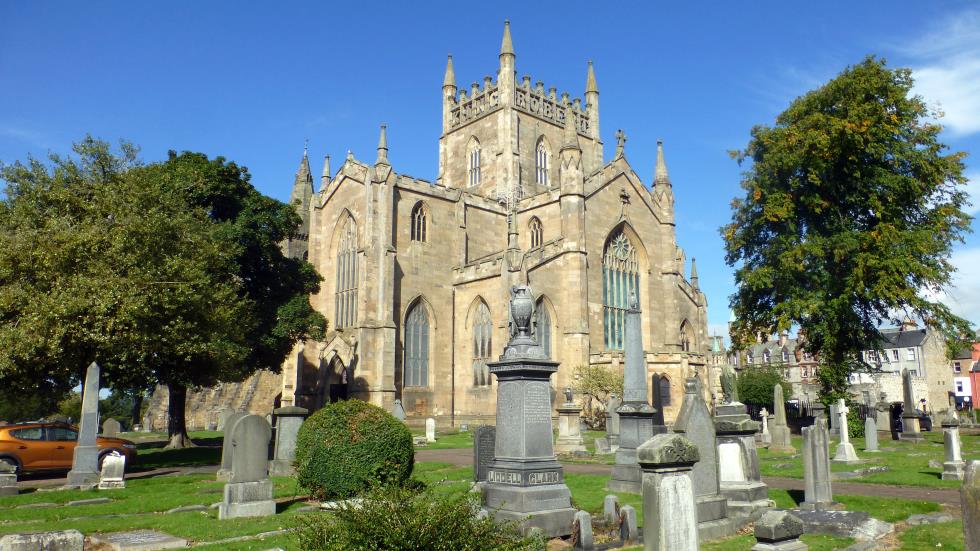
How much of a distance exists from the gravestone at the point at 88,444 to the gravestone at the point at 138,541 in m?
6.85

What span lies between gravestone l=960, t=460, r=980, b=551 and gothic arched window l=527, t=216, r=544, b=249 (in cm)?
3601

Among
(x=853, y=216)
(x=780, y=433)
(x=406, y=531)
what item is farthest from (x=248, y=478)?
(x=853, y=216)

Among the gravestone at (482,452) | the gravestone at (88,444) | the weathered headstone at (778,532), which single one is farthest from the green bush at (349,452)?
the weathered headstone at (778,532)

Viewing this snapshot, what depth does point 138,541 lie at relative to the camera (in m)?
9.20

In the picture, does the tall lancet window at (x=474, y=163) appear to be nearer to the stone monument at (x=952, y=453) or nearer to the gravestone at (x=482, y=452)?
the stone monument at (x=952, y=453)

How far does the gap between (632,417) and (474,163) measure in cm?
3491

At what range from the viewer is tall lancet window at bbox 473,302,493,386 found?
37.2 meters

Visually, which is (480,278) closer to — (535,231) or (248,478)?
(535,231)

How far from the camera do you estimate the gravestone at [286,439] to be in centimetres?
1808

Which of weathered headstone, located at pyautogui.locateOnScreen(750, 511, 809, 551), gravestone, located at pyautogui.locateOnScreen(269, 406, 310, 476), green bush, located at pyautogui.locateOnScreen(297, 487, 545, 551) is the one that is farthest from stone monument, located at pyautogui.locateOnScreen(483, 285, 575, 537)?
gravestone, located at pyautogui.locateOnScreen(269, 406, 310, 476)

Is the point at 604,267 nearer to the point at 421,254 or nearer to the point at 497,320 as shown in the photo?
the point at 497,320

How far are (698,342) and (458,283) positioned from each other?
16.0 meters

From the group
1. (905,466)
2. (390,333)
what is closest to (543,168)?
(390,333)

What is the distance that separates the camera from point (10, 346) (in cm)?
1694
